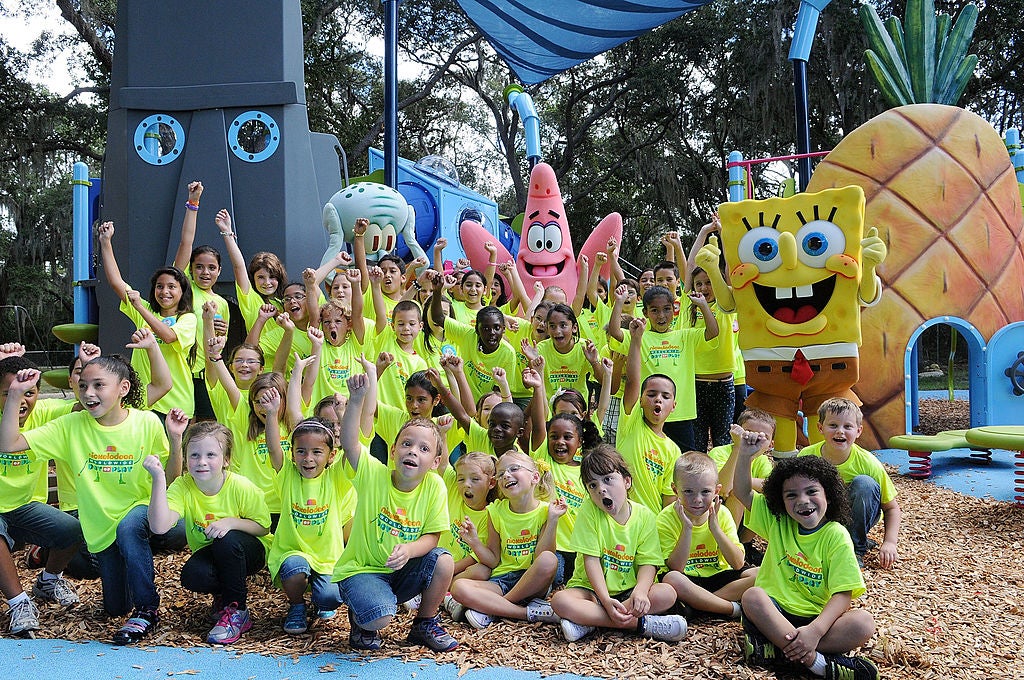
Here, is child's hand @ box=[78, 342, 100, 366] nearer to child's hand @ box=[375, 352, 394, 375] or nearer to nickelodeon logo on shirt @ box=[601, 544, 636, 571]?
child's hand @ box=[375, 352, 394, 375]

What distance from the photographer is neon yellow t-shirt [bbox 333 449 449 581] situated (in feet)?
11.1

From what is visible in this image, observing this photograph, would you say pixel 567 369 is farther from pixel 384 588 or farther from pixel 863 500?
pixel 384 588

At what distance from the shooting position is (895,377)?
698 centimetres

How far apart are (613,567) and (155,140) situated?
5349 millimetres

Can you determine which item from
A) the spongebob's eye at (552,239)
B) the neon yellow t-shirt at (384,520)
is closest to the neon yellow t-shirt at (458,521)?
the neon yellow t-shirt at (384,520)

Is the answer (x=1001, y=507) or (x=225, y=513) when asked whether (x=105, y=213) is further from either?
(x=1001, y=507)

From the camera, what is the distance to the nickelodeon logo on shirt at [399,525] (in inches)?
134

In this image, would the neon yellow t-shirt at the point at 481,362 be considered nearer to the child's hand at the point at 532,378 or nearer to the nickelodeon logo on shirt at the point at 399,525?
the child's hand at the point at 532,378

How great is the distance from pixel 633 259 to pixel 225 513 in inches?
791

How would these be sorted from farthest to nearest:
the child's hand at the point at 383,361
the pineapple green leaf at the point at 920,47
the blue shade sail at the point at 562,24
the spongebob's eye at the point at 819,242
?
the blue shade sail at the point at 562,24
the pineapple green leaf at the point at 920,47
the spongebob's eye at the point at 819,242
the child's hand at the point at 383,361

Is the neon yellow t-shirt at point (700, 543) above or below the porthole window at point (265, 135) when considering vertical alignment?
below

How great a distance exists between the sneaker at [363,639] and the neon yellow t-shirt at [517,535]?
64 cm

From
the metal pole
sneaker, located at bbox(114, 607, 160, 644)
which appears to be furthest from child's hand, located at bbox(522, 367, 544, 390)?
the metal pole

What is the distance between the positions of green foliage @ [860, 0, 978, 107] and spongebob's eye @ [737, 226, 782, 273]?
4769 mm
